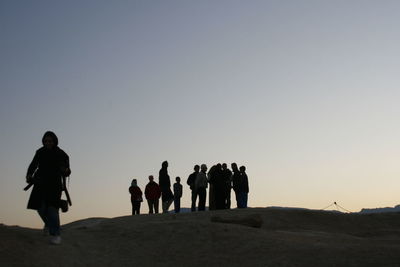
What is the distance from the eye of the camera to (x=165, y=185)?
818 inches

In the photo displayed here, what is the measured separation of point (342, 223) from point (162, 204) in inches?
258

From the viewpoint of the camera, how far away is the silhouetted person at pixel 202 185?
19734 mm

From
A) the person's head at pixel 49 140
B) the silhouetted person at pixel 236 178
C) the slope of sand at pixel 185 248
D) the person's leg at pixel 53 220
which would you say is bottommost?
the slope of sand at pixel 185 248

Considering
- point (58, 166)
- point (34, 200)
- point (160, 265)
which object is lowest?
point (160, 265)

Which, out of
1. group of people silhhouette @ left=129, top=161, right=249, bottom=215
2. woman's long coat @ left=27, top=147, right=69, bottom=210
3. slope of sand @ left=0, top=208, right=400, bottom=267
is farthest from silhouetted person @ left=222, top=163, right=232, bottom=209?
woman's long coat @ left=27, top=147, right=69, bottom=210

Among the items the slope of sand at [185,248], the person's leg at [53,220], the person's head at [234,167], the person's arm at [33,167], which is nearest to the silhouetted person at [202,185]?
the person's head at [234,167]

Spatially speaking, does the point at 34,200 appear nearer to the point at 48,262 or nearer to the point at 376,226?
the point at 48,262

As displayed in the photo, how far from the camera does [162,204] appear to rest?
2105 cm

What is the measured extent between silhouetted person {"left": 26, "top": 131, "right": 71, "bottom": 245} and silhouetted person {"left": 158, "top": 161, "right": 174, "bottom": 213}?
33.9 ft

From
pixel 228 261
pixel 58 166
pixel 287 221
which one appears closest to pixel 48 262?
pixel 58 166

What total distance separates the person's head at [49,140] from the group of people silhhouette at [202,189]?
978 centimetres

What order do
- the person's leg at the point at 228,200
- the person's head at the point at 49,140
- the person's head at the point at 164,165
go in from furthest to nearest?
the person's head at the point at 164,165 < the person's leg at the point at 228,200 < the person's head at the point at 49,140

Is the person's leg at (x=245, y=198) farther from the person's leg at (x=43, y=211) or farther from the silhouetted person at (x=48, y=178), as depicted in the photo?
the person's leg at (x=43, y=211)

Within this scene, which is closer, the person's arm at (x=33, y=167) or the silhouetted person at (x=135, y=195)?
the person's arm at (x=33, y=167)
